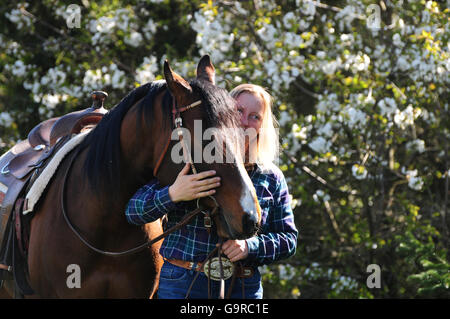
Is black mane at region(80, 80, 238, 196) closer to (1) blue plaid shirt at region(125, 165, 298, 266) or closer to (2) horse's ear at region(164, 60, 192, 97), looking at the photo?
(2) horse's ear at region(164, 60, 192, 97)

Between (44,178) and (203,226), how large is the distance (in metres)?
1.06

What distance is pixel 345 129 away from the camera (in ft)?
18.2

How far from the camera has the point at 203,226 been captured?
8.21 feet

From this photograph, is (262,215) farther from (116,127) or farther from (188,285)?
(116,127)

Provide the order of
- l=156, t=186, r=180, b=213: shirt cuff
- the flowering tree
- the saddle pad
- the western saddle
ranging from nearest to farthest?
l=156, t=186, r=180, b=213: shirt cuff → the saddle pad → the western saddle → the flowering tree

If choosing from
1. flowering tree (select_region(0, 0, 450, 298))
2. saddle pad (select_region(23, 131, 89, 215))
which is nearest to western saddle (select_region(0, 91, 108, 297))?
saddle pad (select_region(23, 131, 89, 215))

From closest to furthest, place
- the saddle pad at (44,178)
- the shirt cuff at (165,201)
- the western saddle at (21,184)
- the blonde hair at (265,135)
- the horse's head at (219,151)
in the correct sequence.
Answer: the horse's head at (219,151) → the shirt cuff at (165,201) → the blonde hair at (265,135) → the saddle pad at (44,178) → the western saddle at (21,184)

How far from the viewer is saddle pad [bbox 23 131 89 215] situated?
308 centimetres

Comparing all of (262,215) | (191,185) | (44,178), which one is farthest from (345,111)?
(191,185)

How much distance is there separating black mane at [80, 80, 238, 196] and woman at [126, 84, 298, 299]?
192 millimetres

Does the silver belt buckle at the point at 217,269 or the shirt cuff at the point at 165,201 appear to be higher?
the shirt cuff at the point at 165,201

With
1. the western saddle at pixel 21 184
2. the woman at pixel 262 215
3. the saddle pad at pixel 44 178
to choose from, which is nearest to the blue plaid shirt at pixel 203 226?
the woman at pixel 262 215

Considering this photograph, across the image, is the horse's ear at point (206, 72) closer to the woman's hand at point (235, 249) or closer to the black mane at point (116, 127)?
the black mane at point (116, 127)

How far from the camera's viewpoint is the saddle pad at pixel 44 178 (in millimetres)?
3078
